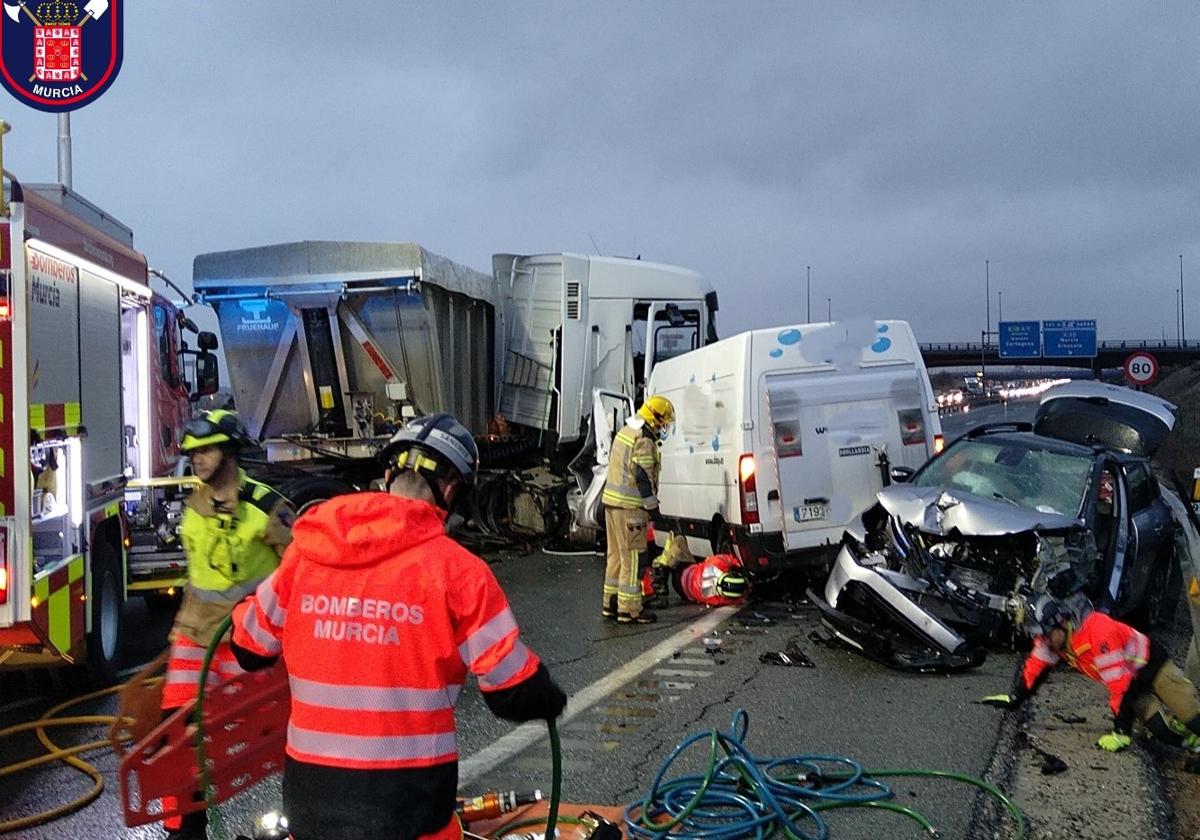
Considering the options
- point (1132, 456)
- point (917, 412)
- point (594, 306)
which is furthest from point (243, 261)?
point (1132, 456)

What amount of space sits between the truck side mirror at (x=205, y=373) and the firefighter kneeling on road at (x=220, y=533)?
259 inches

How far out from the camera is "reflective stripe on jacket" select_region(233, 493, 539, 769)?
8.12 feet

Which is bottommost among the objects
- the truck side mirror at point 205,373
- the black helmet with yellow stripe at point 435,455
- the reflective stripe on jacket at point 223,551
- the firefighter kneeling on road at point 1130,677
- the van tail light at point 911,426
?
the firefighter kneeling on road at point 1130,677

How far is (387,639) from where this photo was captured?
248 centimetres

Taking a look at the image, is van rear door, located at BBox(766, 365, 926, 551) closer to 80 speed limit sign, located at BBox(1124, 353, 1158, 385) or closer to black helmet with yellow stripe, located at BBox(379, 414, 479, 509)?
black helmet with yellow stripe, located at BBox(379, 414, 479, 509)

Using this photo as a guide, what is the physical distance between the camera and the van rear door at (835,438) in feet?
30.6

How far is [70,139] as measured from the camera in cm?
1411

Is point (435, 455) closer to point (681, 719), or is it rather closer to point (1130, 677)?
point (681, 719)

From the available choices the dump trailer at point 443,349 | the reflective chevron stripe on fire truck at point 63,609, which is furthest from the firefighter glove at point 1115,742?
the dump trailer at point 443,349

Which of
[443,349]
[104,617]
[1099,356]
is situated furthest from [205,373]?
[1099,356]

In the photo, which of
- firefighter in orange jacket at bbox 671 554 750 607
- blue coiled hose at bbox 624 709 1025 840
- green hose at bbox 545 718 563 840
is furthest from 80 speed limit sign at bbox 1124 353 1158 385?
green hose at bbox 545 718 563 840

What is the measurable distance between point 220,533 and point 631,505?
487 cm

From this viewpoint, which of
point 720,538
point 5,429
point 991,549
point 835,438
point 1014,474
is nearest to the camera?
point 5,429

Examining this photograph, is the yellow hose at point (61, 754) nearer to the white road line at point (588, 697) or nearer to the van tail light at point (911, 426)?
the white road line at point (588, 697)
